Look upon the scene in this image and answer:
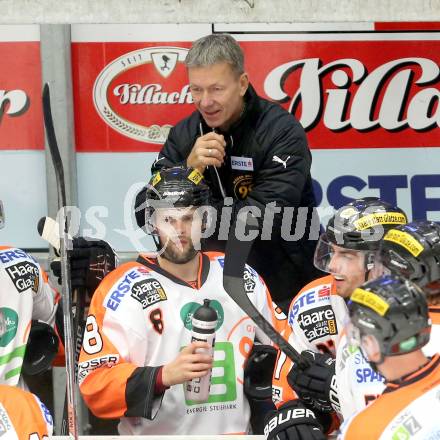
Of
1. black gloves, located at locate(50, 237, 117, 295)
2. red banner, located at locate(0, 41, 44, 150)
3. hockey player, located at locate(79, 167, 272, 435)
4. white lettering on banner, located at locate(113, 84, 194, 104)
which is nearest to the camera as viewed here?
hockey player, located at locate(79, 167, 272, 435)

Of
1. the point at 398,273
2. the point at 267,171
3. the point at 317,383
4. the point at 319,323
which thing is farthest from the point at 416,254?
the point at 267,171

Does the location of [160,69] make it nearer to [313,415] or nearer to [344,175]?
[344,175]

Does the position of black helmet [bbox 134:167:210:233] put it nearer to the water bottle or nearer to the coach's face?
the coach's face

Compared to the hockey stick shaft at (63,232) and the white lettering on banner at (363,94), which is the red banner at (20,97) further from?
the hockey stick shaft at (63,232)

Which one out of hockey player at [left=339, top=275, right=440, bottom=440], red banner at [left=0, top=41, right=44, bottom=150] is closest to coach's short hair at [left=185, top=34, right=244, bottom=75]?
red banner at [left=0, top=41, right=44, bottom=150]

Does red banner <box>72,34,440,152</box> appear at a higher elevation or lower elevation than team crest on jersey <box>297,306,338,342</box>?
higher

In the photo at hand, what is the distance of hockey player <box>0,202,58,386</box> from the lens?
152 inches

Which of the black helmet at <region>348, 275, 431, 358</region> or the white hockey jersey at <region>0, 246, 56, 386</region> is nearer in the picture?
the black helmet at <region>348, 275, 431, 358</region>

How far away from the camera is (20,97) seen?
5129mm

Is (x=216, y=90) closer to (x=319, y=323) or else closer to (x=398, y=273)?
(x=319, y=323)

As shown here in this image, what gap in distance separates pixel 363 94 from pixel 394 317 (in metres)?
2.77

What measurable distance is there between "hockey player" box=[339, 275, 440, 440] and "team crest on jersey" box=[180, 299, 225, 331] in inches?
45.4

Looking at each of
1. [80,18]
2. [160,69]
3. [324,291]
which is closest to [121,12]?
[80,18]

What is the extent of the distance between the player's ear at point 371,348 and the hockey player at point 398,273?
409 mm
